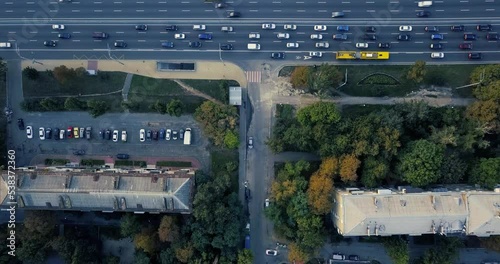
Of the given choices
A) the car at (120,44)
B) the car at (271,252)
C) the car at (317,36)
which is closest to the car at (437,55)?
the car at (317,36)

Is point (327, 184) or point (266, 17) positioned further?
point (266, 17)

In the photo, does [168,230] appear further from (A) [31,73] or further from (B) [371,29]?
(B) [371,29]

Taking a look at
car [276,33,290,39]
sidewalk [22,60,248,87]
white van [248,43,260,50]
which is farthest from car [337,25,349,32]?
sidewalk [22,60,248,87]

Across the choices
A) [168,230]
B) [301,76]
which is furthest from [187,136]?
[301,76]

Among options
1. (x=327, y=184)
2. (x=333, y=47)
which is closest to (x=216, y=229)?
(x=327, y=184)

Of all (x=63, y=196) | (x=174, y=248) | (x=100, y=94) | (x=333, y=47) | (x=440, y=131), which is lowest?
(x=174, y=248)

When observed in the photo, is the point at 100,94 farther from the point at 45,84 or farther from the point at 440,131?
the point at 440,131

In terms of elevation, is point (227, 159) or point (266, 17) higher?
point (266, 17)
